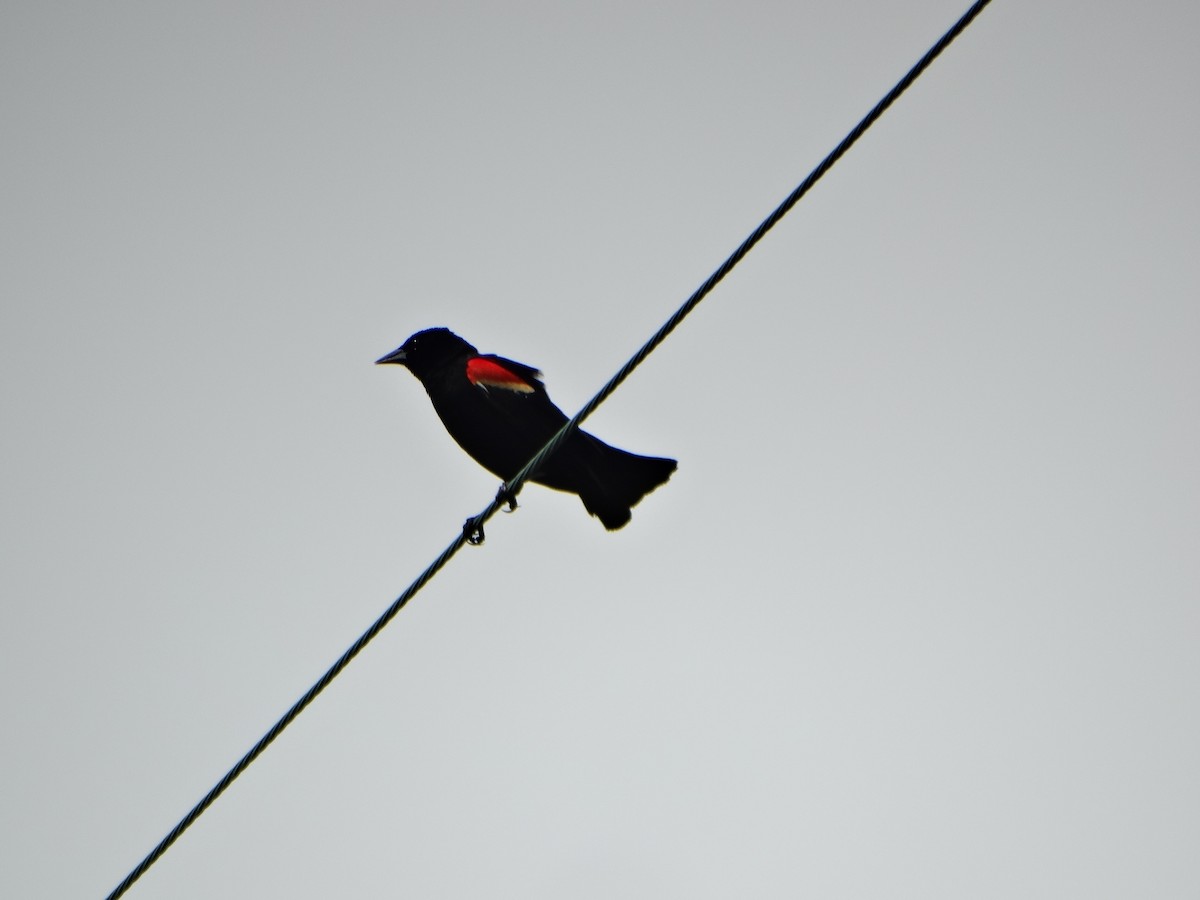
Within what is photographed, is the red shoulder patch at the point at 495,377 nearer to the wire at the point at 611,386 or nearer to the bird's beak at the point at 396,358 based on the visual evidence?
the bird's beak at the point at 396,358

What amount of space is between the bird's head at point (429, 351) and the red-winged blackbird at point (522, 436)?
0.03 feet

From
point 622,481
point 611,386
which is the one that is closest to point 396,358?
point 622,481

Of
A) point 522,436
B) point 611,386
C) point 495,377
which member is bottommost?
point 611,386

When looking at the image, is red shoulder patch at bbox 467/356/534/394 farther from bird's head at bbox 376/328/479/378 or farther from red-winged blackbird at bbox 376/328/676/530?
bird's head at bbox 376/328/479/378

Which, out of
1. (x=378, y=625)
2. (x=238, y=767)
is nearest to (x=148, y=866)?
(x=238, y=767)

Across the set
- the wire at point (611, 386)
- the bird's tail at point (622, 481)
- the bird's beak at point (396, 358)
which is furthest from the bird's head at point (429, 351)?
the wire at point (611, 386)

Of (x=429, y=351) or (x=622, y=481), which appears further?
(x=429, y=351)

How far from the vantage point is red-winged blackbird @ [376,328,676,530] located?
15.6ft

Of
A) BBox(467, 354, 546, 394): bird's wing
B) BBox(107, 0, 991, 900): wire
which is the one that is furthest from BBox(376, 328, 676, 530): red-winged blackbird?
BBox(107, 0, 991, 900): wire

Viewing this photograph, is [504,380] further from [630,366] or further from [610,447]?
[630,366]

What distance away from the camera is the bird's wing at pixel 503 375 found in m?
5.02

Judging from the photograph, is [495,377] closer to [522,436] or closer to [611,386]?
[522,436]

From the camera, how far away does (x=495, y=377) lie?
5.04 meters

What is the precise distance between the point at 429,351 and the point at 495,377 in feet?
1.57
